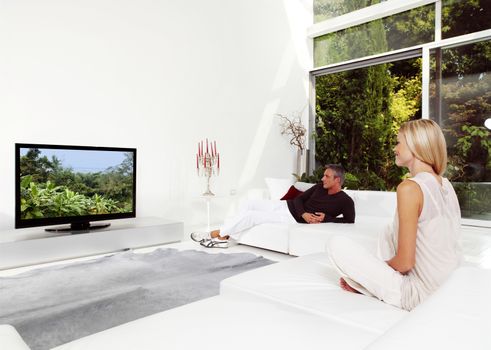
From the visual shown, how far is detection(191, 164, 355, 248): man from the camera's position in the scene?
141 inches

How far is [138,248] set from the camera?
3.62 metres

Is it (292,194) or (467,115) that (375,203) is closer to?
(292,194)

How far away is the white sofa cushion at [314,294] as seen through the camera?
1.22m

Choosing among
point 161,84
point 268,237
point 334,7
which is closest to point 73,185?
point 161,84

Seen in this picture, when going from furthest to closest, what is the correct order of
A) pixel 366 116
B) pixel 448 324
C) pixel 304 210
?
pixel 366 116, pixel 304 210, pixel 448 324

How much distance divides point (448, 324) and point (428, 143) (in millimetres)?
937

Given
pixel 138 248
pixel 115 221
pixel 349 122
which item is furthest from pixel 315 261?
pixel 349 122

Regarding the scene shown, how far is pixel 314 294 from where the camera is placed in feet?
4.71

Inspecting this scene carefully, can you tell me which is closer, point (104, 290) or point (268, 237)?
point (104, 290)

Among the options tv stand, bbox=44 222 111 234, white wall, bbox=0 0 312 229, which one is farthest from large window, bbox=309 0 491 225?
tv stand, bbox=44 222 111 234

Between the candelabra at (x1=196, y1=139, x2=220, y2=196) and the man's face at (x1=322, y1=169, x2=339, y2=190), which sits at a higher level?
the candelabra at (x1=196, y1=139, x2=220, y2=196)

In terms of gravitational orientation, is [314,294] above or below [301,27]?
below

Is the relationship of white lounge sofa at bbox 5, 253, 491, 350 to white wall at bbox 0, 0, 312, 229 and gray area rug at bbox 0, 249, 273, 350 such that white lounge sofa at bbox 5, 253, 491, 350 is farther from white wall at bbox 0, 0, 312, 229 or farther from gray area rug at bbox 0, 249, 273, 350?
white wall at bbox 0, 0, 312, 229

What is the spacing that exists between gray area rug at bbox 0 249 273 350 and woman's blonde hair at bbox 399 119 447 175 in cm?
151
